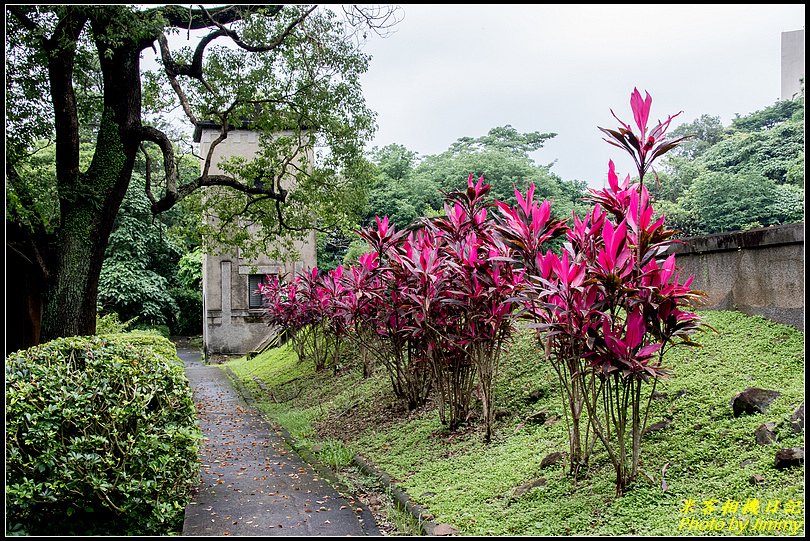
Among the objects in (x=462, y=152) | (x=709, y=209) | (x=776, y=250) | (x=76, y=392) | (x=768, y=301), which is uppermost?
(x=462, y=152)

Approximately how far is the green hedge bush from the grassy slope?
176cm

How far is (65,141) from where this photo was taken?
8.69 meters

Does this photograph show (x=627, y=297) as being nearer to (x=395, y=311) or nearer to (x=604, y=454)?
(x=604, y=454)

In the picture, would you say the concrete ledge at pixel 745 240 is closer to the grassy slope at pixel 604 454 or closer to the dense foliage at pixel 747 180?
the grassy slope at pixel 604 454

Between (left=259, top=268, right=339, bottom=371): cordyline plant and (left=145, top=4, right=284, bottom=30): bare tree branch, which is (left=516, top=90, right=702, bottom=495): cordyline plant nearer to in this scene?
(left=259, top=268, right=339, bottom=371): cordyline plant

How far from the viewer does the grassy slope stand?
3.42 metres

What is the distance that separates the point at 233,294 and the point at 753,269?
17.6 metres

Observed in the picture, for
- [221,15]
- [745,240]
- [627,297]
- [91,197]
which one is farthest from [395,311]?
[221,15]

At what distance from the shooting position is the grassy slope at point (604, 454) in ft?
11.2

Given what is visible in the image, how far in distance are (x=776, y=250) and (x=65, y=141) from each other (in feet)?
28.2

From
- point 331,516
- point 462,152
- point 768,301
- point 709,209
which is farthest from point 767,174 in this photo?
point 331,516

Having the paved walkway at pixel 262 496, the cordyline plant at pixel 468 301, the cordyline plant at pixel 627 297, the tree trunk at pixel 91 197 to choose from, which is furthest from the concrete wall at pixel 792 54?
the tree trunk at pixel 91 197

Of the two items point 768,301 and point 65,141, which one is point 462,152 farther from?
point 768,301

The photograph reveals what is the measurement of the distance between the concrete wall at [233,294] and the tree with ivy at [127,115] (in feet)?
30.7
